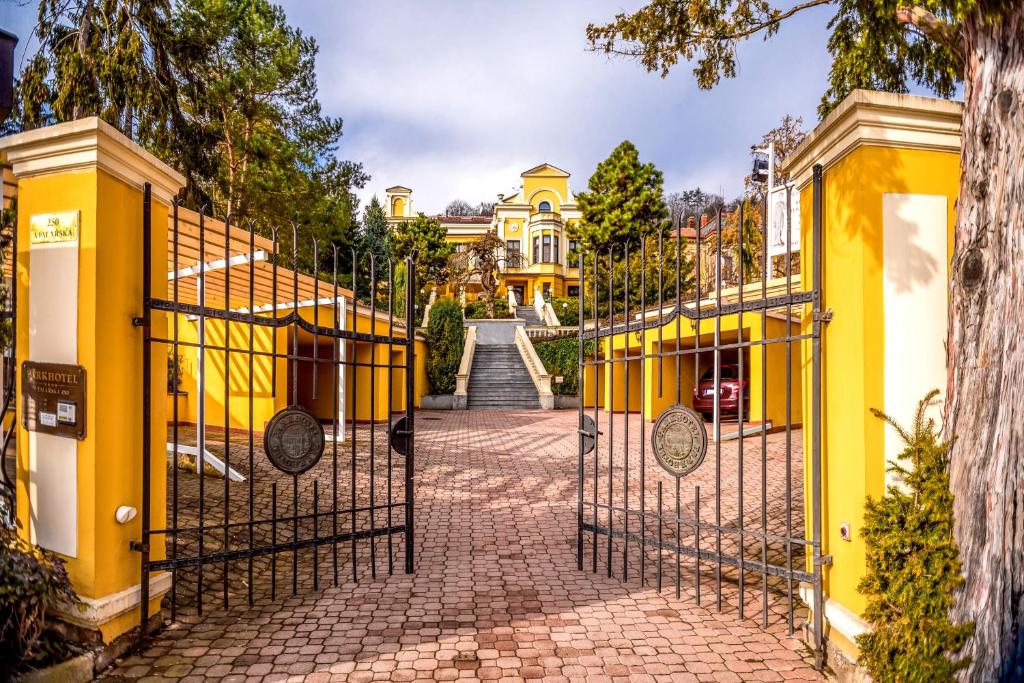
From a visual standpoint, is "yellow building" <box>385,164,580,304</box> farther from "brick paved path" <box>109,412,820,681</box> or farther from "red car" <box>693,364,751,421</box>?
"brick paved path" <box>109,412,820,681</box>

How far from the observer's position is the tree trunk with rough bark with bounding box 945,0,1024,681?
8.67ft

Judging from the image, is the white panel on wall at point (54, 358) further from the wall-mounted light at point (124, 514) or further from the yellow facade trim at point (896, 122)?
the yellow facade trim at point (896, 122)

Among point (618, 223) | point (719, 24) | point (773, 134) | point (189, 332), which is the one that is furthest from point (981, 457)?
point (618, 223)

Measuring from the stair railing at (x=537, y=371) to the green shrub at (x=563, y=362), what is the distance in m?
0.35

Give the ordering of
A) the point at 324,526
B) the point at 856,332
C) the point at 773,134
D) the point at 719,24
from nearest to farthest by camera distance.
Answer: the point at 856,332, the point at 719,24, the point at 324,526, the point at 773,134

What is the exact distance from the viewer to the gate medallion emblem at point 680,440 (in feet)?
12.7

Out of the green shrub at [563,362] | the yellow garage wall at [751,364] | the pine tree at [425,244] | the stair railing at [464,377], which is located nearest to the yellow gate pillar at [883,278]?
the yellow garage wall at [751,364]

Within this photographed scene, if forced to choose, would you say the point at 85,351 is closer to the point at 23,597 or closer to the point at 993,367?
the point at 23,597

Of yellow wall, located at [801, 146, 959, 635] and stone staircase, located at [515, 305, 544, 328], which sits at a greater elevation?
stone staircase, located at [515, 305, 544, 328]

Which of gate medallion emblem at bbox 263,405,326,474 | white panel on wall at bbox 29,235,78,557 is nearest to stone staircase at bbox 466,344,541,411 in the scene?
gate medallion emblem at bbox 263,405,326,474

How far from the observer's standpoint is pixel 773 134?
2150 cm

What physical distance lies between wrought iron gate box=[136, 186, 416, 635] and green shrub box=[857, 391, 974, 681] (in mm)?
2800

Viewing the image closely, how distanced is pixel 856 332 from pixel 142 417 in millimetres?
4003

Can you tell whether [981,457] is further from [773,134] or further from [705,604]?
[773,134]
